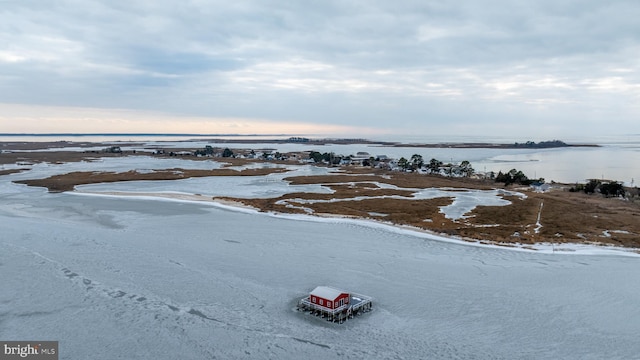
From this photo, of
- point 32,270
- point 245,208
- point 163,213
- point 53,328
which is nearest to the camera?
point 53,328

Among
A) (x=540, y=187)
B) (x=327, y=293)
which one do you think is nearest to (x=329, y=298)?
(x=327, y=293)

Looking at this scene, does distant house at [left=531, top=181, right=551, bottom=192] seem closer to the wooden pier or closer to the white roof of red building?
the wooden pier

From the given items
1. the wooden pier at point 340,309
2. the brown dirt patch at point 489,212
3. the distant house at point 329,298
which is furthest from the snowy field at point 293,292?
the brown dirt patch at point 489,212

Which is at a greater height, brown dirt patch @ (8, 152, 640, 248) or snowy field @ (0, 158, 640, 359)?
brown dirt patch @ (8, 152, 640, 248)

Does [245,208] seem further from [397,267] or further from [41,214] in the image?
[397,267]

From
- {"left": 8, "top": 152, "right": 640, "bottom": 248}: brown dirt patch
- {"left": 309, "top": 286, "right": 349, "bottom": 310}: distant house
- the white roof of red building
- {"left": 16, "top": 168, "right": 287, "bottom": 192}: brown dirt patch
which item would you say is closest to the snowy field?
{"left": 309, "top": 286, "right": 349, "bottom": 310}: distant house

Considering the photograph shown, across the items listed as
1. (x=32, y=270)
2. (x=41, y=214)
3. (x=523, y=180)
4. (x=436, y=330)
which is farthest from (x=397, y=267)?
(x=523, y=180)


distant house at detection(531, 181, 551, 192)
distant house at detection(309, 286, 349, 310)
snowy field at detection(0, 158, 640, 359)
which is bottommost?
snowy field at detection(0, 158, 640, 359)

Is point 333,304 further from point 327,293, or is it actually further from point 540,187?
point 540,187
